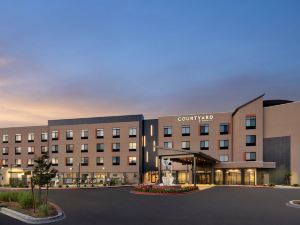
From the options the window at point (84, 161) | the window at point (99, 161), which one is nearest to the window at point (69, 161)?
the window at point (84, 161)

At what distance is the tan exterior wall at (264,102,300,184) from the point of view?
64438 mm

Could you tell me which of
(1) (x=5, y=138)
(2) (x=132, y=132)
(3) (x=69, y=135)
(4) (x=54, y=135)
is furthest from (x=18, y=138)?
(2) (x=132, y=132)

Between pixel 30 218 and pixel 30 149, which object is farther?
pixel 30 149

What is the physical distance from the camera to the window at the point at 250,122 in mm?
70750

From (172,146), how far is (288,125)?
22.0 meters

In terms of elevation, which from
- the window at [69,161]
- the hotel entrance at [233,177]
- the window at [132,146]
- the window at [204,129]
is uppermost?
the window at [204,129]

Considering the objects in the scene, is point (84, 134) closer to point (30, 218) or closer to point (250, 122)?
point (250, 122)

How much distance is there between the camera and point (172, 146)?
77375 mm

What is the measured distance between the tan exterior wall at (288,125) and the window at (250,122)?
1866mm

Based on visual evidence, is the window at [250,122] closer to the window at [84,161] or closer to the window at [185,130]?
the window at [185,130]

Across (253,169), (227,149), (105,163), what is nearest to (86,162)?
(105,163)

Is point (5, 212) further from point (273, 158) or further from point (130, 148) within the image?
point (130, 148)

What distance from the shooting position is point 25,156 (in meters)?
91.6

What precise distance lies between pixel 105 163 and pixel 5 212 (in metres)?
62.6
